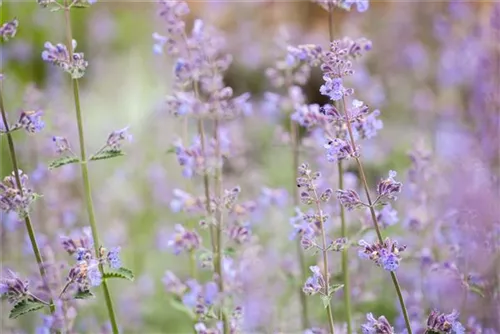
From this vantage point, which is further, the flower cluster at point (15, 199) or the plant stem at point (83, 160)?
the plant stem at point (83, 160)

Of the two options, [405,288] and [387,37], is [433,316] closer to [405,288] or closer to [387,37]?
[405,288]

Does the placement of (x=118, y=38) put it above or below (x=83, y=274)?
above

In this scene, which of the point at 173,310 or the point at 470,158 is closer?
the point at 470,158

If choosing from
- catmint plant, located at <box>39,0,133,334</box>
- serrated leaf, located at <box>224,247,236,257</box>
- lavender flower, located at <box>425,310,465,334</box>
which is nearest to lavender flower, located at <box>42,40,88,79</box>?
catmint plant, located at <box>39,0,133,334</box>

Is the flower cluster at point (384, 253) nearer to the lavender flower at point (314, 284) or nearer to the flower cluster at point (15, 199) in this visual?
the lavender flower at point (314, 284)

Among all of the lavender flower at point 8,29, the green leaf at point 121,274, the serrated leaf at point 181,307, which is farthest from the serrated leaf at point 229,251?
the lavender flower at point 8,29

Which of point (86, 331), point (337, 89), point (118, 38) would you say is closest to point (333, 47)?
point (337, 89)

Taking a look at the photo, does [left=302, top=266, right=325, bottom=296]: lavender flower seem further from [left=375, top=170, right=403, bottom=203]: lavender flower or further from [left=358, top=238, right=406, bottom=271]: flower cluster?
[left=375, top=170, right=403, bottom=203]: lavender flower
